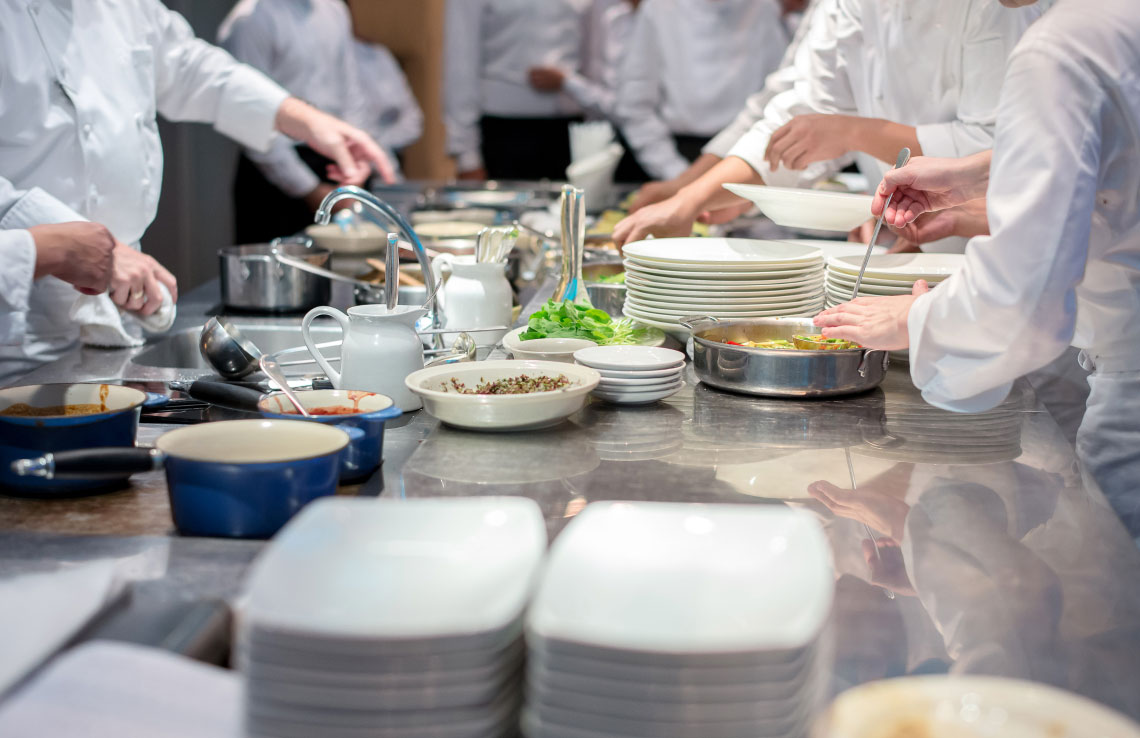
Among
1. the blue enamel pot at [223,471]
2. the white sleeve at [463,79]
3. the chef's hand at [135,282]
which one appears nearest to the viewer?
the blue enamel pot at [223,471]

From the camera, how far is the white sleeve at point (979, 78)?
1989 mm

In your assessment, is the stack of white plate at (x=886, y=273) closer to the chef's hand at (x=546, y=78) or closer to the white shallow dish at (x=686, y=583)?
the white shallow dish at (x=686, y=583)

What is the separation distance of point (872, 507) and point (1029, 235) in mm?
333

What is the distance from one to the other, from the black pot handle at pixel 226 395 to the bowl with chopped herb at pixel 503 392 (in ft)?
0.67

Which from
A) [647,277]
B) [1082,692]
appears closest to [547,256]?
[647,277]

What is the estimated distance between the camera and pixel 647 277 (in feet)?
5.73

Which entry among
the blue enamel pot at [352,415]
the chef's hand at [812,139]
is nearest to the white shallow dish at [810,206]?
the chef's hand at [812,139]

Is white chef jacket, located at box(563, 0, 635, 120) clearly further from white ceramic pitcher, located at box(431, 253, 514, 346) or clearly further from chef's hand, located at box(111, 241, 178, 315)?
chef's hand, located at box(111, 241, 178, 315)

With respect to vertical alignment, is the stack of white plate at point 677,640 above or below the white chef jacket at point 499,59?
below

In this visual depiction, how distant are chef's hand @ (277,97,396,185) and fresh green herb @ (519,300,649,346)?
0.94 metres

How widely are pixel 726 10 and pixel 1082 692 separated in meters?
4.75

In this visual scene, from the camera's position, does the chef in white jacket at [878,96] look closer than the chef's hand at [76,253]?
No

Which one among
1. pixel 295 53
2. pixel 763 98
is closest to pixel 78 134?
pixel 763 98

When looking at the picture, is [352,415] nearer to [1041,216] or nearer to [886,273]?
[1041,216]
